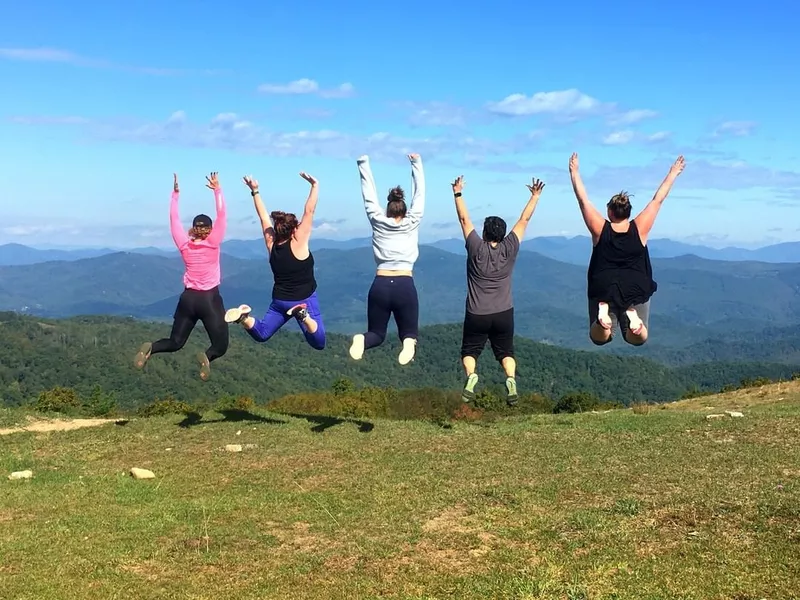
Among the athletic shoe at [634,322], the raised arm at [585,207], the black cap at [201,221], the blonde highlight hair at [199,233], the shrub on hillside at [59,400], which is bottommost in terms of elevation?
the shrub on hillside at [59,400]

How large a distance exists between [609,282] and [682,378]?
205m

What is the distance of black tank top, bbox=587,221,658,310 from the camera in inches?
388

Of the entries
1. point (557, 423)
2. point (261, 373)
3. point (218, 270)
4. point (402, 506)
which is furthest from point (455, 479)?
point (261, 373)

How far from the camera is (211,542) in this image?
9070 millimetres

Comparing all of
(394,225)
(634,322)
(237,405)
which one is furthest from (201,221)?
(237,405)

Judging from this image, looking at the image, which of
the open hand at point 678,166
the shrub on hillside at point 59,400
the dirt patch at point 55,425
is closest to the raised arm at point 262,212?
the open hand at point 678,166

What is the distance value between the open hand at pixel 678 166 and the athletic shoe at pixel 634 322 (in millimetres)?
2153

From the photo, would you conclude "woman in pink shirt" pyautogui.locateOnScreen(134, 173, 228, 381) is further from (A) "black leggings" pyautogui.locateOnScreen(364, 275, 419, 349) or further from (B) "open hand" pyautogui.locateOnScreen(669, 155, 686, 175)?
(B) "open hand" pyautogui.locateOnScreen(669, 155, 686, 175)

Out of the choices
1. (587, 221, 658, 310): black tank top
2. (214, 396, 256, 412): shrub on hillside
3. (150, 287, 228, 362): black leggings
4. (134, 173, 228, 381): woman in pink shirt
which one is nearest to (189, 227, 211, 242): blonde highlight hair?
(134, 173, 228, 381): woman in pink shirt

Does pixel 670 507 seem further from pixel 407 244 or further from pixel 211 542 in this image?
pixel 211 542

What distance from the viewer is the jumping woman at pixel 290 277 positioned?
11.5 metres

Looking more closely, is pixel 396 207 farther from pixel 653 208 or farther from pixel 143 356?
pixel 143 356

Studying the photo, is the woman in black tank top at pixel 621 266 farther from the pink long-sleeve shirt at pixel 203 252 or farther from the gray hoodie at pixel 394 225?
the pink long-sleeve shirt at pixel 203 252

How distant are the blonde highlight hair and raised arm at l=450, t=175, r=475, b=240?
13.9ft
